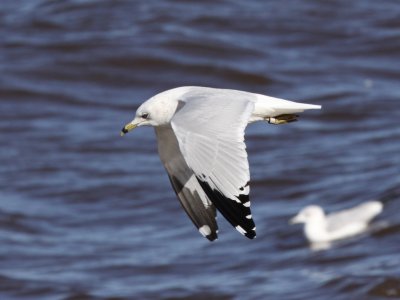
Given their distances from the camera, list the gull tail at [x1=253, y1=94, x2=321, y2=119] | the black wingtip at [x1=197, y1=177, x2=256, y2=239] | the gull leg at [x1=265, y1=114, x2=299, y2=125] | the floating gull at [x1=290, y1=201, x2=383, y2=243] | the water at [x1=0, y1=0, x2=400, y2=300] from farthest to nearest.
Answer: the floating gull at [x1=290, y1=201, x2=383, y2=243]
the water at [x1=0, y1=0, x2=400, y2=300]
the gull leg at [x1=265, y1=114, x2=299, y2=125]
the gull tail at [x1=253, y1=94, x2=321, y2=119]
the black wingtip at [x1=197, y1=177, x2=256, y2=239]

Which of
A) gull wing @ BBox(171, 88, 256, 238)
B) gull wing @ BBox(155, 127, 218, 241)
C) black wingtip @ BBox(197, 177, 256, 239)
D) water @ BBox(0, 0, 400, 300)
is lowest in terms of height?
black wingtip @ BBox(197, 177, 256, 239)

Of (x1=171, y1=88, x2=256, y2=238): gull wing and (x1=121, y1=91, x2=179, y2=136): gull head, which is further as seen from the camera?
(x1=121, y1=91, x2=179, y2=136): gull head

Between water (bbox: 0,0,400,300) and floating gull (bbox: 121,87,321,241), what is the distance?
10.4 ft

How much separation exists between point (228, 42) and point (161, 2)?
208cm

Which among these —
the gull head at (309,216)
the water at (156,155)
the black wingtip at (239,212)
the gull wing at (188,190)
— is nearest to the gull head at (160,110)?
the gull wing at (188,190)

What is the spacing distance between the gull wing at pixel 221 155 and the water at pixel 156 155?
13.9 feet

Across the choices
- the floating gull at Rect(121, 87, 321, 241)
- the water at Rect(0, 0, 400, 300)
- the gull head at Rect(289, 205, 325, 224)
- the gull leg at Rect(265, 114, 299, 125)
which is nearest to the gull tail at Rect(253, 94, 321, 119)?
the floating gull at Rect(121, 87, 321, 241)

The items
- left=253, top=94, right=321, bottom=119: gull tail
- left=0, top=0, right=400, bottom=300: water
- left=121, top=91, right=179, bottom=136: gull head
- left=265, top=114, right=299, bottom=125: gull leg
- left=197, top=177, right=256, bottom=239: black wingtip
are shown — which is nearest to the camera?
left=197, top=177, right=256, bottom=239: black wingtip

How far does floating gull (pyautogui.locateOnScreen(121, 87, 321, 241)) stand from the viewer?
4938 mm

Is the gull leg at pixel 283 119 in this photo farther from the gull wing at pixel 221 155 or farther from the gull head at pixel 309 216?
the gull head at pixel 309 216

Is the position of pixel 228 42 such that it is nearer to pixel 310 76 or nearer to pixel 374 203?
pixel 310 76

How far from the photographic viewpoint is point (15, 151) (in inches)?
539

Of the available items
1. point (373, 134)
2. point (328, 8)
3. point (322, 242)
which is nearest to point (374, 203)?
point (322, 242)

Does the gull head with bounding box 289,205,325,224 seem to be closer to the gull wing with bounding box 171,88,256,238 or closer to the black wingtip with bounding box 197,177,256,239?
the gull wing with bounding box 171,88,256,238
